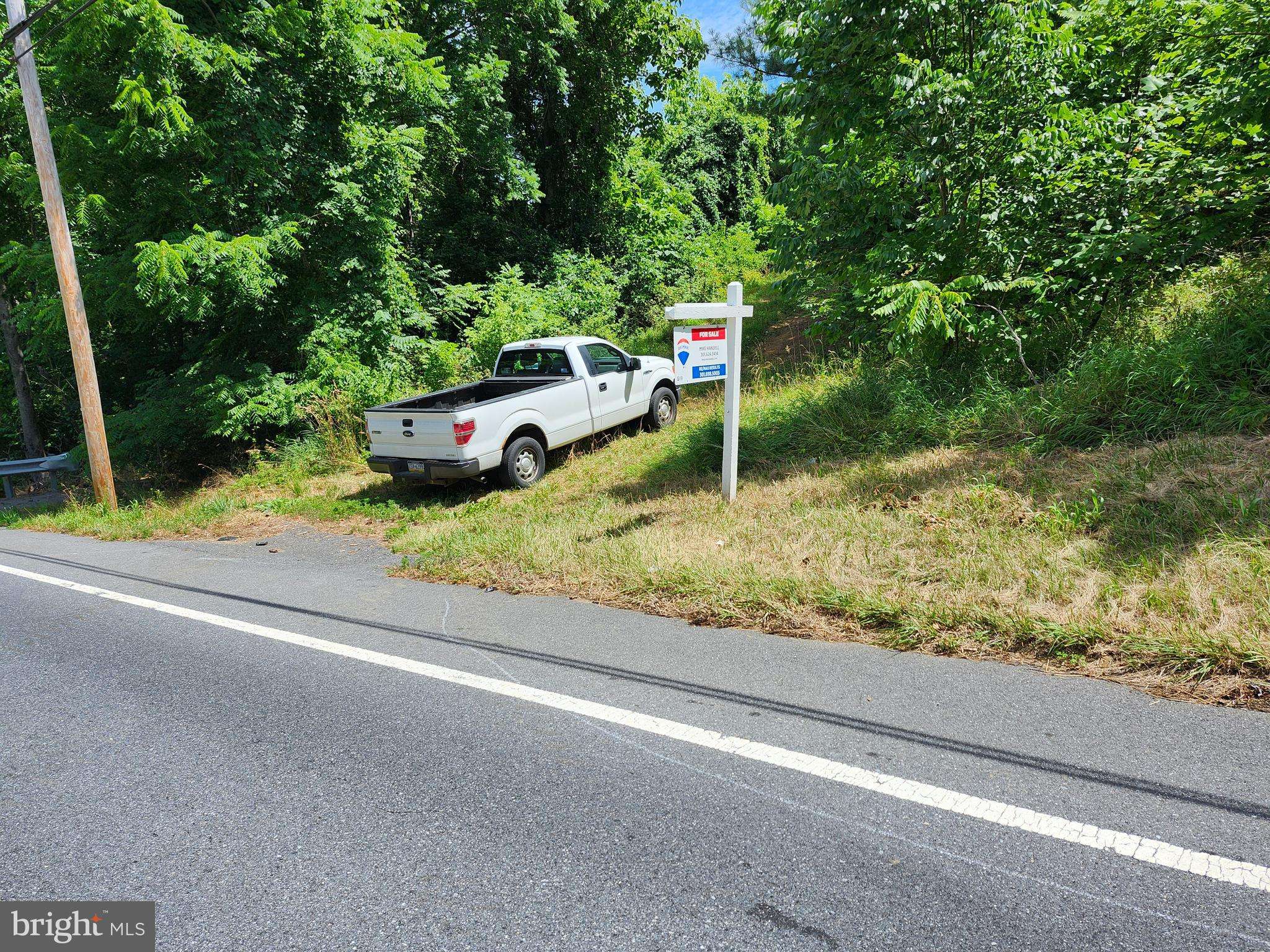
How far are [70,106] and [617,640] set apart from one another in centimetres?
1458

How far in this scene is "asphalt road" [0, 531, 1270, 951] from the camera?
2.43 m

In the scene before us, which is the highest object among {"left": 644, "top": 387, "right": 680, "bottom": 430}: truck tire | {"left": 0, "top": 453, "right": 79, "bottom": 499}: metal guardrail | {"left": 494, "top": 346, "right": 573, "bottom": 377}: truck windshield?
{"left": 494, "top": 346, "right": 573, "bottom": 377}: truck windshield

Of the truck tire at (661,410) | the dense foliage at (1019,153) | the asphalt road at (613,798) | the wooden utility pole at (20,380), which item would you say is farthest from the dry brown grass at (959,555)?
the wooden utility pole at (20,380)

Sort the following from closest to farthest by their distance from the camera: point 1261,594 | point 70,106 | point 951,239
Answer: point 1261,594
point 951,239
point 70,106

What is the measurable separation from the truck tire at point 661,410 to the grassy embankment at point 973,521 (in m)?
2.25

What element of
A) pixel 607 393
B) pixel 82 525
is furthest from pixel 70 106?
pixel 607 393

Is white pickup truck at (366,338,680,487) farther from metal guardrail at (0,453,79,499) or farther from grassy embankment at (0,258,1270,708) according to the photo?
metal guardrail at (0,453,79,499)

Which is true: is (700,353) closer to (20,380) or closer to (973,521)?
(973,521)

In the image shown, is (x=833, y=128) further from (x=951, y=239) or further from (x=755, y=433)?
(x=755, y=433)

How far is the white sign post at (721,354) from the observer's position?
687 centimetres

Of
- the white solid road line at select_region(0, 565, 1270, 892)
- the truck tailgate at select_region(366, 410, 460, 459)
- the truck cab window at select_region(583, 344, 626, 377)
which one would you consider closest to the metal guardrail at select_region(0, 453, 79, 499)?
the truck tailgate at select_region(366, 410, 460, 459)

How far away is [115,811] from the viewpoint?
3.22m

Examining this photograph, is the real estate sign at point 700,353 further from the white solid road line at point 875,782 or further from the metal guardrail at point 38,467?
the metal guardrail at point 38,467

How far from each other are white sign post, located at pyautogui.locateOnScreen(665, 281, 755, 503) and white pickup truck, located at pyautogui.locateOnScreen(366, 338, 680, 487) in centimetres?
347
